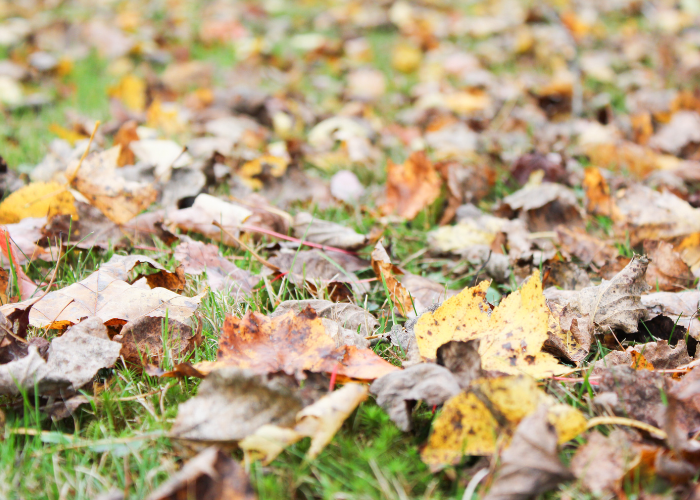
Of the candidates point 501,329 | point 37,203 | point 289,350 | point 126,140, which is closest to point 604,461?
point 501,329

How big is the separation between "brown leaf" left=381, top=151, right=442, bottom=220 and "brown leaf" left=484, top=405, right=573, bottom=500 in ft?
3.65

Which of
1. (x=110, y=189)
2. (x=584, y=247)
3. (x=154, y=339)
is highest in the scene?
(x=110, y=189)

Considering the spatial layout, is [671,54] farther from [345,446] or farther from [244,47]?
[345,446]

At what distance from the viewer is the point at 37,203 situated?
4.97 feet

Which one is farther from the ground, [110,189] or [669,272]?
[110,189]

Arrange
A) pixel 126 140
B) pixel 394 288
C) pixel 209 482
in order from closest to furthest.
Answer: pixel 209 482 → pixel 394 288 → pixel 126 140

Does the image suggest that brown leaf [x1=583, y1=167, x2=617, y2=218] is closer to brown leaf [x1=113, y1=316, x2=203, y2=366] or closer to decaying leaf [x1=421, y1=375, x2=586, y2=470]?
decaying leaf [x1=421, y1=375, x2=586, y2=470]

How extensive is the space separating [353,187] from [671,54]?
2.90 meters

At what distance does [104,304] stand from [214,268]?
1.07 feet

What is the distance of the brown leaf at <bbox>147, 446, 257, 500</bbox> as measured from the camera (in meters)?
0.75

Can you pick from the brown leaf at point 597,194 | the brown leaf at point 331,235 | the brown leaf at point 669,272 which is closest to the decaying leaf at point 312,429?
the brown leaf at point 331,235

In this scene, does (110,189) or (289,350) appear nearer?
(289,350)

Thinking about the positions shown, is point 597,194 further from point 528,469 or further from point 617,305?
point 528,469

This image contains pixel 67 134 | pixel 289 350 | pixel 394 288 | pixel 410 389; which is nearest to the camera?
pixel 410 389
